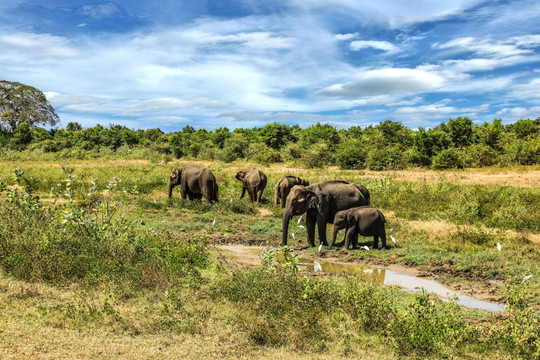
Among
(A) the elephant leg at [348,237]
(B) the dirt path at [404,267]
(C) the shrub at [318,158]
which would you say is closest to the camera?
(B) the dirt path at [404,267]

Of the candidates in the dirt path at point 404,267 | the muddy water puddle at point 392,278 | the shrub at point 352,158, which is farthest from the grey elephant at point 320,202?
the shrub at point 352,158

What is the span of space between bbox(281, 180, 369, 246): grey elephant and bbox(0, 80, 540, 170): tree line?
63.5ft

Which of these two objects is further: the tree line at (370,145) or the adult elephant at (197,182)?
the tree line at (370,145)

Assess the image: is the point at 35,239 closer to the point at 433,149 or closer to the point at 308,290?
the point at 308,290

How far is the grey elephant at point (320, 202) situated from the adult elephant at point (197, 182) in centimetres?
732

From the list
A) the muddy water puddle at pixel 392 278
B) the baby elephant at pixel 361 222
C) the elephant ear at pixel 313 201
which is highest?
the elephant ear at pixel 313 201

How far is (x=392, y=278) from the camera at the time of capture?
10953 mm

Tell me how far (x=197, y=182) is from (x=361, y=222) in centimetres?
997

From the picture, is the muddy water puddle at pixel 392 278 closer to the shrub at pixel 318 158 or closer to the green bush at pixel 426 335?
the green bush at pixel 426 335

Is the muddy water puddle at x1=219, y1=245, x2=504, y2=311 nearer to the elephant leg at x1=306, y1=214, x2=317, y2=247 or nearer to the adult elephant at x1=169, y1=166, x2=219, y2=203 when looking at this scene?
the elephant leg at x1=306, y1=214, x2=317, y2=247

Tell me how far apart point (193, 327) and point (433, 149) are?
33.4 m

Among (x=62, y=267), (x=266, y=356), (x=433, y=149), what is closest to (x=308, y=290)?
(x=266, y=356)

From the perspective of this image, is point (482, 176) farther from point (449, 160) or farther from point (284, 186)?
point (284, 186)

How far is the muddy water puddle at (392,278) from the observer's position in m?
9.05
